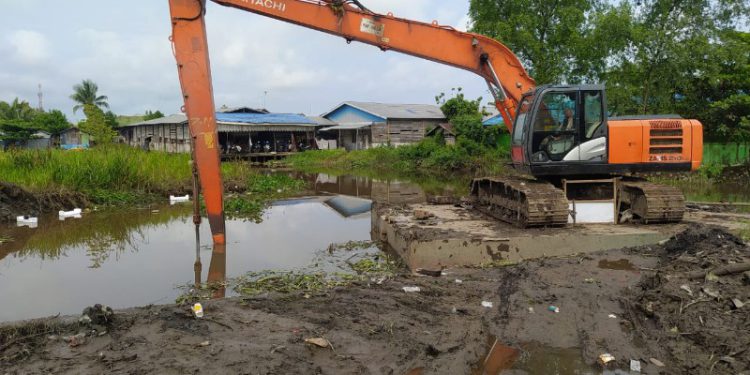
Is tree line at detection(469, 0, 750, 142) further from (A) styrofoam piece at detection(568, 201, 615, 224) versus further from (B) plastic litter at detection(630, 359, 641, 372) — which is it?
(B) plastic litter at detection(630, 359, 641, 372)

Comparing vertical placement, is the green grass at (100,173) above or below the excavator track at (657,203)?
above

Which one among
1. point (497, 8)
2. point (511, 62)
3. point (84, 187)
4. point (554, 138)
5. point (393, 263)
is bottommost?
point (393, 263)

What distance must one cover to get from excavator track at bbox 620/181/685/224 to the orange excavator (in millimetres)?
15

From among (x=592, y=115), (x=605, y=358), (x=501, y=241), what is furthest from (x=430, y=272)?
(x=592, y=115)

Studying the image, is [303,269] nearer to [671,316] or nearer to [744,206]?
[671,316]

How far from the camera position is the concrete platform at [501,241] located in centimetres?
728

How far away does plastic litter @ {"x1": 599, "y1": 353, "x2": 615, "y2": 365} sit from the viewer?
13.8 feet

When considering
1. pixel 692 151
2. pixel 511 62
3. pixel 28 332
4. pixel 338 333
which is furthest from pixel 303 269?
pixel 692 151

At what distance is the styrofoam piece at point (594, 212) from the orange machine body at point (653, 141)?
29.8 inches

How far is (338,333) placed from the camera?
179 inches

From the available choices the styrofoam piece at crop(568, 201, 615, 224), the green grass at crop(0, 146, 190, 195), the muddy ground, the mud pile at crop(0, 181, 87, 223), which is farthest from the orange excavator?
the green grass at crop(0, 146, 190, 195)

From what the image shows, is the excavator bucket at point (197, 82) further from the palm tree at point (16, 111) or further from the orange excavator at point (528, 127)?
the palm tree at point (16, 111)

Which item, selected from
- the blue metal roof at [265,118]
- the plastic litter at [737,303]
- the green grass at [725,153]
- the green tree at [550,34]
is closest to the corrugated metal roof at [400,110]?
the blue metal roof at [265,118]

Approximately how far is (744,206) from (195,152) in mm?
11339
